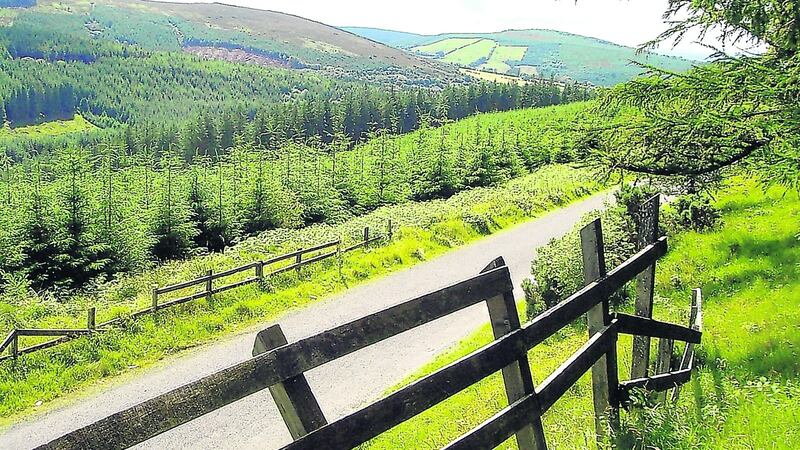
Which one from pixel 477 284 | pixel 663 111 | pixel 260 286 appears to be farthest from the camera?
pixel 260 286

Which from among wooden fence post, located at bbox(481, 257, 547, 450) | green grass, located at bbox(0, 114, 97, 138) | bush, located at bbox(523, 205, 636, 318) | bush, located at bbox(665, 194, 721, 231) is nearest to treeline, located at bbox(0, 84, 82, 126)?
green grass, located at bbox(0, 114, 97, 138)

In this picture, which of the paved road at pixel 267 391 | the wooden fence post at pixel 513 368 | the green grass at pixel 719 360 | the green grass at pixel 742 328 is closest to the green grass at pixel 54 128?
the paved road at pixel 267 391

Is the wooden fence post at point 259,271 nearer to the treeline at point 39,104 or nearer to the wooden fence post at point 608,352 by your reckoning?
the wooden fence post at point 608,352

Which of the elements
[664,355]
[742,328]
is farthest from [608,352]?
[742,328]

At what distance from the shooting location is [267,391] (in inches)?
500

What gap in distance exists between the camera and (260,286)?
18.8 metres

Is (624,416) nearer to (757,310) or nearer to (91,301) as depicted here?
(757,310)

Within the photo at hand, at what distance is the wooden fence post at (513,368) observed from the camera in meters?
3.31

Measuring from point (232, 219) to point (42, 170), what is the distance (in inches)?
317

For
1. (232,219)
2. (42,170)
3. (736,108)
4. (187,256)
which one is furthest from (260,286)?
(736,108)

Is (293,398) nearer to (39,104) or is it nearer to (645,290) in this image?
(645,290)

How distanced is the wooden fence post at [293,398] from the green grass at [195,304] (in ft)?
32.0

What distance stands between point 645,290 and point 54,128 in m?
196

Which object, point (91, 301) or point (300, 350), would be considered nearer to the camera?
point (300, 350)
